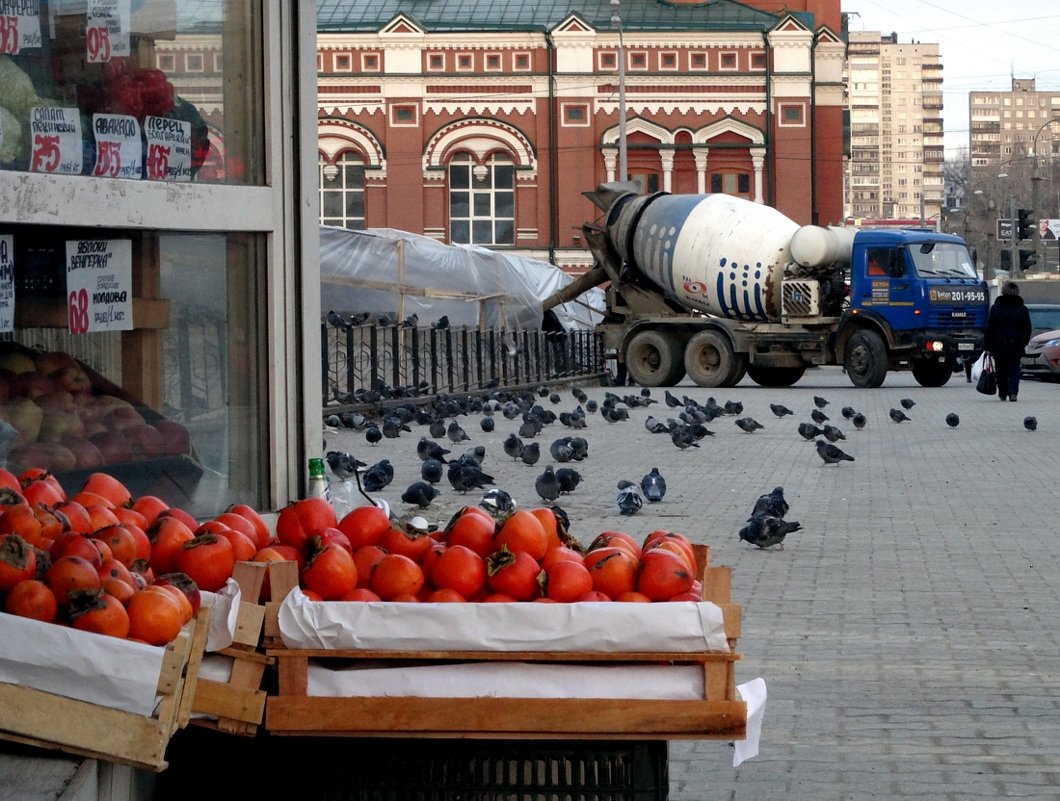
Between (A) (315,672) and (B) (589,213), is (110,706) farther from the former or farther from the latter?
(B) (589,213)

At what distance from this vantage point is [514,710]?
12.1 feet

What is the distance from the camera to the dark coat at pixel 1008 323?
1027 inches

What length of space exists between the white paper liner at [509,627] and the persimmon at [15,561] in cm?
58

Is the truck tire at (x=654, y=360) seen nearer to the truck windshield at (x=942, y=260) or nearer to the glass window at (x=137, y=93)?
the truck windshield at (x=942, y=260)

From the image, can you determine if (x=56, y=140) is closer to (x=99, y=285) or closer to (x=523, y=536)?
(x=99, y=285)

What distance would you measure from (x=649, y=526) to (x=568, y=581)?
7.24m

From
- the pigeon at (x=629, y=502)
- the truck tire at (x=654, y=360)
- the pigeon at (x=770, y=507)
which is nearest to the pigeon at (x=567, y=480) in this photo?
the pigeon at (x=629, y=502)

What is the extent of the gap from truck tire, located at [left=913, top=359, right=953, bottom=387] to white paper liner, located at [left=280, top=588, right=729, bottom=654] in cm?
3066

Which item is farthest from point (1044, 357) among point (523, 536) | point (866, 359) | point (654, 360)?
point (523, 536)

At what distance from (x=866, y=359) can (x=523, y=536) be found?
2883 cm

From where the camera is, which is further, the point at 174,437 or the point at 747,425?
the point at 747,425

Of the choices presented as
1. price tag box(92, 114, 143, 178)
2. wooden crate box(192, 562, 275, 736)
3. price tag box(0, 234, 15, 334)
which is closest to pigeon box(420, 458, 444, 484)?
price tag box(92, 114, 143, 178)

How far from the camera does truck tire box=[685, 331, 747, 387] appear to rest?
33.8m

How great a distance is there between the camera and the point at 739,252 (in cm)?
3291
